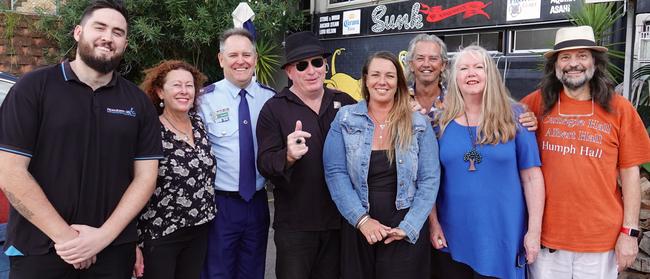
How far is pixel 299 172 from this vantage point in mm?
2980

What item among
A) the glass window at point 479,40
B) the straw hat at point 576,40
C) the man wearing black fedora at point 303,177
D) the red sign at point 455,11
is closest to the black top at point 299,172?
the man wearing black fedora at point 303,177

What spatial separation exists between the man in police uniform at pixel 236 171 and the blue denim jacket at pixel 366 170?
2.24ft

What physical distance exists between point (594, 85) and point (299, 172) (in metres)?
1.68

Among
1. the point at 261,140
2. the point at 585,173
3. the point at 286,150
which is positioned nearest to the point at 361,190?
the point at 286,150

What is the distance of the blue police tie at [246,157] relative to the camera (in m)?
3.23

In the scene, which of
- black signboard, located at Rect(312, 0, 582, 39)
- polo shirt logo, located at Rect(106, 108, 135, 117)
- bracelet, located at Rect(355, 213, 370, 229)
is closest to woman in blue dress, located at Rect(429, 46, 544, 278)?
bracelet, located at Rect(355, 213, 370, 229)

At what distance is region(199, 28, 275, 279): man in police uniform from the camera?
3219 mm

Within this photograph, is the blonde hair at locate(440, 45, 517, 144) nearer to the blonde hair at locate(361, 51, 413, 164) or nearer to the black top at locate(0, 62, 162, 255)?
the blonde hair at locate(361, 51, 413, 164)

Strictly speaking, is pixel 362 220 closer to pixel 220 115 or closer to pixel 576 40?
pixel 220 115

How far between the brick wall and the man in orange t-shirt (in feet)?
25.7

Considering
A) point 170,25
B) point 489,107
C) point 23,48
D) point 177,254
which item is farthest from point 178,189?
point 23,48

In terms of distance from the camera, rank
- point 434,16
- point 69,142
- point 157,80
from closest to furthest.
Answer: point 69,142
point 157,80
point 434,16

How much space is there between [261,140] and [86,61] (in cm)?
107

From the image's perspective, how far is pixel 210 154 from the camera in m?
3.04
